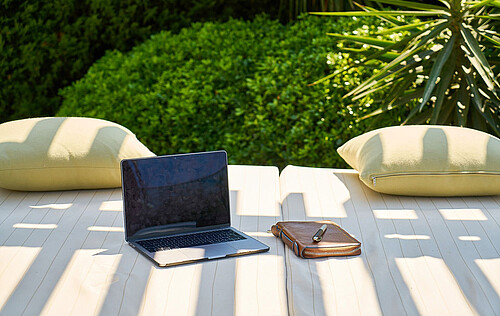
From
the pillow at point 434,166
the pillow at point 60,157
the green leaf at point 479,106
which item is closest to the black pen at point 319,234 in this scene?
the pillow at point 434,166

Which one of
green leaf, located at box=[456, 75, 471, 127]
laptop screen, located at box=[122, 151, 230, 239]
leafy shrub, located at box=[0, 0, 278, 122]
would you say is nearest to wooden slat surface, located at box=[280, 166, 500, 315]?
laptop screen, located at box=[122, 151, 230, 239]

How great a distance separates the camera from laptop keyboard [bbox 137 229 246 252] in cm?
181

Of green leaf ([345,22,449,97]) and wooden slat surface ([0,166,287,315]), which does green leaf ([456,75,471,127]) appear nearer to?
green leaf ([345,22,449,97])

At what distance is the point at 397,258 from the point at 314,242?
9.7 inches

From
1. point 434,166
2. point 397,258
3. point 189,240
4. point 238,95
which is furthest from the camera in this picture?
point 238,95

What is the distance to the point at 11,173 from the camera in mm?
2332

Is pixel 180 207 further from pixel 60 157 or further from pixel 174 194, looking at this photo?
pixel 60 157

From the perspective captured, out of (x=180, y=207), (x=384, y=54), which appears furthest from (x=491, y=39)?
(x=180, y=207)

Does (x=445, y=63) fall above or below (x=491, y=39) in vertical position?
below

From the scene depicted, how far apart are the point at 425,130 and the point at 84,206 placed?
1400mm

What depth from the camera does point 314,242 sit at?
177cm

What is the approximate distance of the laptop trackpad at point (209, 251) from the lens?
172 cm

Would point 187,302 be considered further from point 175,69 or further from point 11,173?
point 175,69

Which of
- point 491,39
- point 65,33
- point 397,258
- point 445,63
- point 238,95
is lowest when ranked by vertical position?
point 238,95
